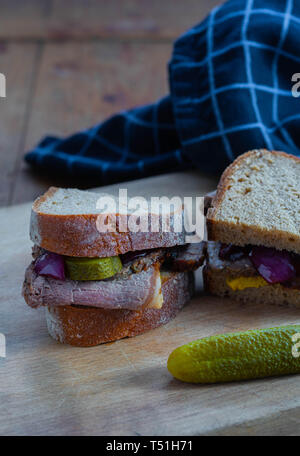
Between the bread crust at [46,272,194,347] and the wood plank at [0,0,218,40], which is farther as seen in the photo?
the wood plank at [0,0,218,40]

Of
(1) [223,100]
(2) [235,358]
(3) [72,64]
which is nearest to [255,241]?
(2) [235,358]

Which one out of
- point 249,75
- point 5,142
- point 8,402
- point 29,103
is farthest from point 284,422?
point 29,103

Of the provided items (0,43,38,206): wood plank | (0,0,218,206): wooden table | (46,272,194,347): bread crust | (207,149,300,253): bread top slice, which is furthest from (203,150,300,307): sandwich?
(0,43,38,206): wood plank

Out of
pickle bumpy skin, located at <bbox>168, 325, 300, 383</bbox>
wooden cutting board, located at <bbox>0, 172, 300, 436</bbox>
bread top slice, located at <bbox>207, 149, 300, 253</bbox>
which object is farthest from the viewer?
bread top slice, located at <bbox>207, 149, 300, 253</bbox>

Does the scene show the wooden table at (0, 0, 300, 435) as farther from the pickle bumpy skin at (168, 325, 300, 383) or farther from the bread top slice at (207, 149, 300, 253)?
the bread top slice at (207, 149, 300, 253)

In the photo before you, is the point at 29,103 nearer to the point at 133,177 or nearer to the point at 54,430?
the point at 133,177

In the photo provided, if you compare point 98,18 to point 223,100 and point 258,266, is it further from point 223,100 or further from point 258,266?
point 258,266
